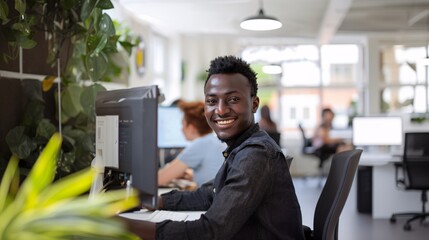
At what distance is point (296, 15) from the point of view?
26.9ft

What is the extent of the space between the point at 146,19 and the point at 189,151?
5855 mm

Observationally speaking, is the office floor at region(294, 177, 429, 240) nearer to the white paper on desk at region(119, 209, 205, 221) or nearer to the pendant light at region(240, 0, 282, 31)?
the pendant light at region(240, 0, 282, 31)

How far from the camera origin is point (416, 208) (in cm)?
609

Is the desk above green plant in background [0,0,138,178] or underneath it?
underneath

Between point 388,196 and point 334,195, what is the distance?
4.53m

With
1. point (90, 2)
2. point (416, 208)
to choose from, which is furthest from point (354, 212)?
point (90, 2)

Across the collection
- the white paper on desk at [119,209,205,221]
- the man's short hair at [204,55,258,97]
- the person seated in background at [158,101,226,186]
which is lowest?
the white paper on desk at [119,209,205,221]

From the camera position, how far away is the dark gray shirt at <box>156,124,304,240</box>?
1.41 metres

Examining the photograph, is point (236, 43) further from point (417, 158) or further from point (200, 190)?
point (200, 190)

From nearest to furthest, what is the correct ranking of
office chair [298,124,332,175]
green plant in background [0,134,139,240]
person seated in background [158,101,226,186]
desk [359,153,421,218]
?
green plant in background [0,134,139,240], person seated in background [158,101,226,186], desk [359,153,421,218], office chair [298,124,332,175]

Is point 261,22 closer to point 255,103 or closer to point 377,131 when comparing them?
point 377,131

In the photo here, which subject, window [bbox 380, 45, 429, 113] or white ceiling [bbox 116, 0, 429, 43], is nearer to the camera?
white ceiling [bbox 116, 0, 429, 43]

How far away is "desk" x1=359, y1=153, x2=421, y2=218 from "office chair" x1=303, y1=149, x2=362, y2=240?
167 inches

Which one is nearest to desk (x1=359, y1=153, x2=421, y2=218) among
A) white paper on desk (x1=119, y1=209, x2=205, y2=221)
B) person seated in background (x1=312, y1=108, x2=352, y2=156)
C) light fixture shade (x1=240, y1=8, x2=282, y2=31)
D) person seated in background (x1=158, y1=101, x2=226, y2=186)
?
light fixture shade (x1=240, y1=8, x2=282, y2=31)
